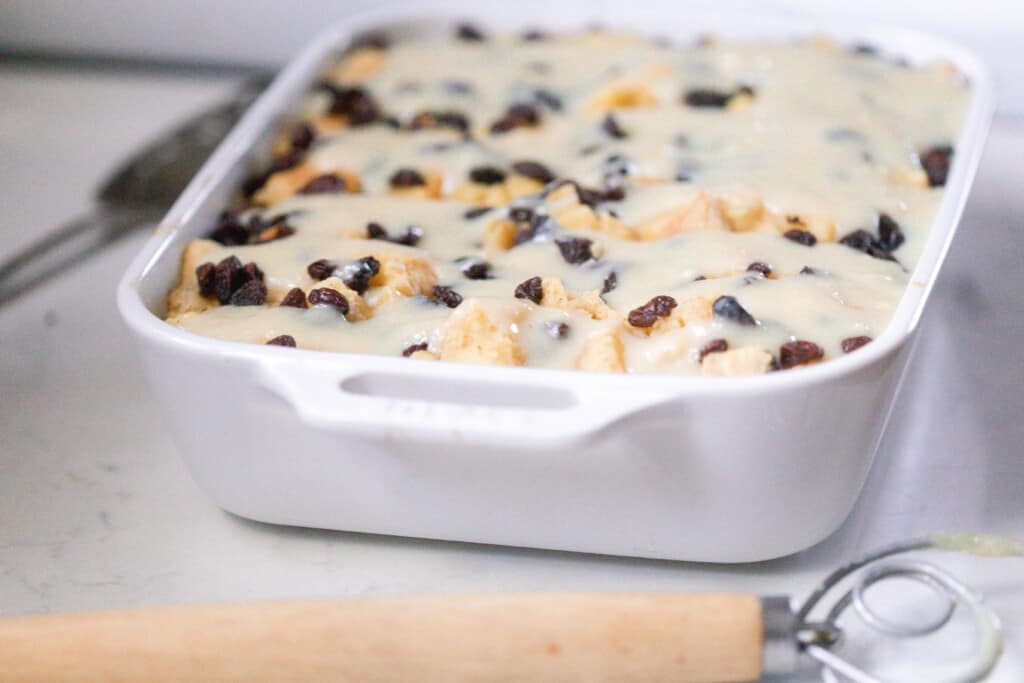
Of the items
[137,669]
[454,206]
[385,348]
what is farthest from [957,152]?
[137,669]

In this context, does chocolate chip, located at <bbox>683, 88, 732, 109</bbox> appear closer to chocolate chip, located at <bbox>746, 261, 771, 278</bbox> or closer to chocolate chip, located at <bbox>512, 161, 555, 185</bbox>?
chocolate chip, located at <bbox>512, 161, 555, 185</bbox>

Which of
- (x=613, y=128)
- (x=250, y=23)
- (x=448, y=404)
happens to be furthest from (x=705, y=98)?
(x=250, y=23)

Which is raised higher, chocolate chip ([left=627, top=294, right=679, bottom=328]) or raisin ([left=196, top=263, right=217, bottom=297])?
chocolate chip ([left=627, top=294, right=679, bottom=328])

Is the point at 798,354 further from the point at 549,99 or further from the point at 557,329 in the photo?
the point at 549,99

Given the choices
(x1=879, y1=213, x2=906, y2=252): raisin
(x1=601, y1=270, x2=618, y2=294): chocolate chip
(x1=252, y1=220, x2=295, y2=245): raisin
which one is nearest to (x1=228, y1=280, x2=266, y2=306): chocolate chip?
(x1=252, y1=220, x2=295, y2=245): raisin

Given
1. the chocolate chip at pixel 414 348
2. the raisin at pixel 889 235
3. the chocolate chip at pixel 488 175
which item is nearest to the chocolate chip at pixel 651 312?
the chocolate chip at pixel 414 348

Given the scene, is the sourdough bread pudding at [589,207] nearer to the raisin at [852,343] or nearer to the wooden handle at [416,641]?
the raisin at [852,343]

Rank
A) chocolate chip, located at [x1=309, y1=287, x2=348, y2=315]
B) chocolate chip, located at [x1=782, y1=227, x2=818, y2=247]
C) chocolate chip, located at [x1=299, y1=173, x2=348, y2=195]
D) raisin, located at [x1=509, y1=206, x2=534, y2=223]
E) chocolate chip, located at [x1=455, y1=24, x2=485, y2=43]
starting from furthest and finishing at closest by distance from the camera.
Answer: chocolate chip, located at [x1=455, y1=24, x2=485, y2=43] < chocolate chip, located at [x1=299, y1=173, x2=348, y2=195] < raisin, located at [x1=509, y1=206, x2=534, y2=223] < chocolate chip, located at [x1=782, y1=227, x2=818, y2=247] < chocolate chip, located at [x1=309, y1=287, x2=348, y2=315]
